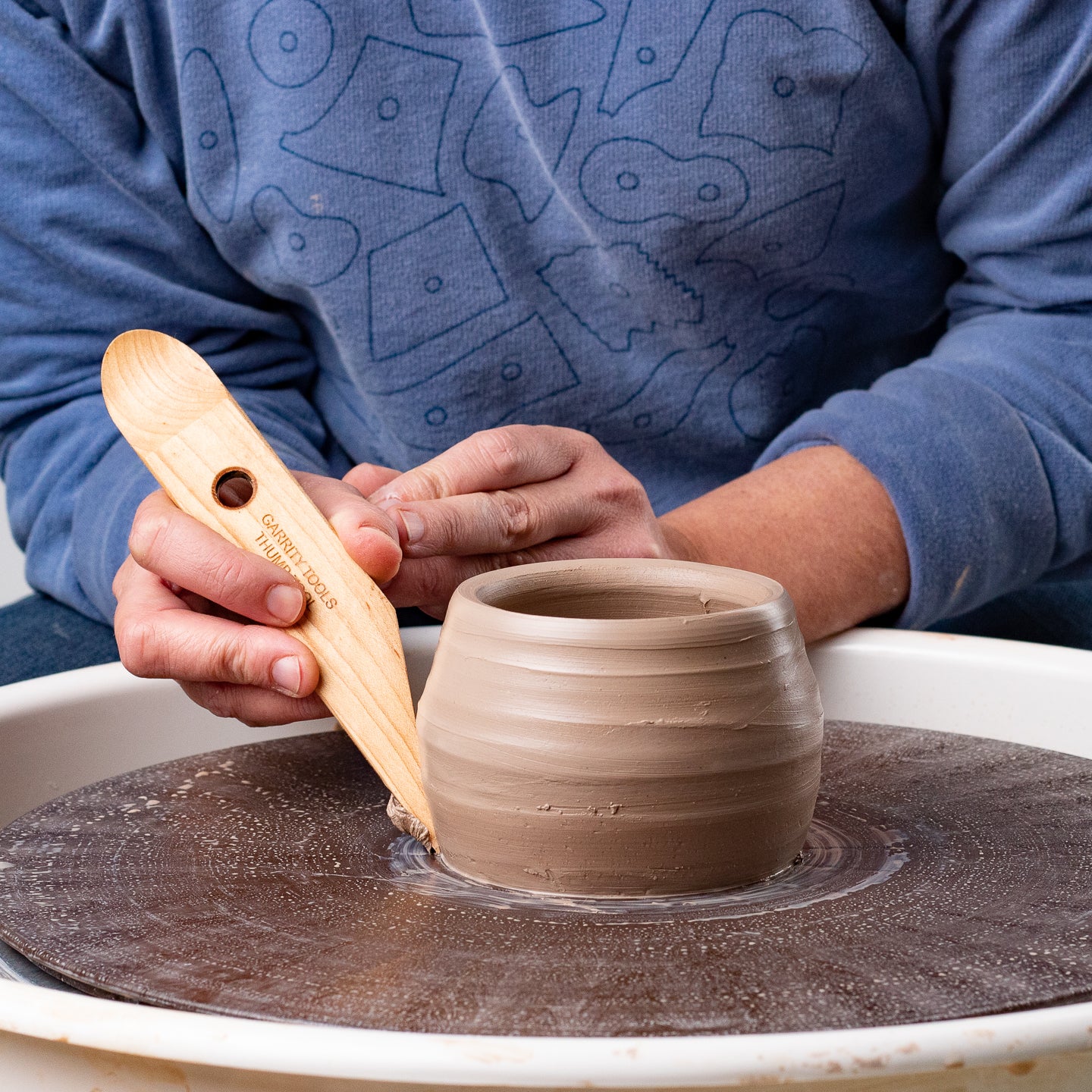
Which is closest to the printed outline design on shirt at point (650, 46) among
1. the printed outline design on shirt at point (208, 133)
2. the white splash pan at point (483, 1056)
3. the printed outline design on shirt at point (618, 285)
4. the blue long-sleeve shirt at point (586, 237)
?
the blue long-sleeve shirt at point (586, 237)

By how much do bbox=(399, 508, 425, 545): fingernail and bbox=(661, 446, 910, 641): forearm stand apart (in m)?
0.26

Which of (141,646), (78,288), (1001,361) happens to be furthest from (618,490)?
(78,288)

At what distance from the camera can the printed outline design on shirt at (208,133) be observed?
3.56 ft

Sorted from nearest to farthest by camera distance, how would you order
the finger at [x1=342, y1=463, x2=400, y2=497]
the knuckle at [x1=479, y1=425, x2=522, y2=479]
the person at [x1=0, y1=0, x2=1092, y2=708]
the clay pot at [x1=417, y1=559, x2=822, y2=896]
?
1. the clay pot at [x1=417, y1=559, x2=822, y2=896]
2. the knuckle at [x1=479, y1=425, x2=522, y2=479]
3. the finger at [x1=342, y1=463, x2=400, y2=497]
4. the person at [x1=0, y1=0, x2=1092, y2=708]

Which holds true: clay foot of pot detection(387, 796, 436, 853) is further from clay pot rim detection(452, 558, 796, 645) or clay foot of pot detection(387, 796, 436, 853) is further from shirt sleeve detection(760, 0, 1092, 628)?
shirt sleeve detection(760, 0, 1092, 628)

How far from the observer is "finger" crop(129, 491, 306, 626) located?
0.64 metres

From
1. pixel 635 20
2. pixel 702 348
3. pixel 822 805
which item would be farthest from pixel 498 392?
pixel 822 805

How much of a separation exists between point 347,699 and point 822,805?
0.26 meters

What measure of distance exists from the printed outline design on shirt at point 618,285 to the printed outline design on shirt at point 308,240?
0.18 m

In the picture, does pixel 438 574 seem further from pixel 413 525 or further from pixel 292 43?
pixel 292 43

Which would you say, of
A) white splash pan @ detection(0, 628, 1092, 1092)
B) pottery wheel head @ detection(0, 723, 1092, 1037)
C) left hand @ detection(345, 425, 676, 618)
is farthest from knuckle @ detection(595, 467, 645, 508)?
white splash pan @ detection(0, 628, 1092, 1092)

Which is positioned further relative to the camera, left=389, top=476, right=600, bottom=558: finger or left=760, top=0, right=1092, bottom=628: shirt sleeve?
left=760, top=0, right=1092, bottom=628: shirt sleeve

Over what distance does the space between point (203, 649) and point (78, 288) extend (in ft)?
2.17

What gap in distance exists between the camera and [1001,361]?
1011mm
